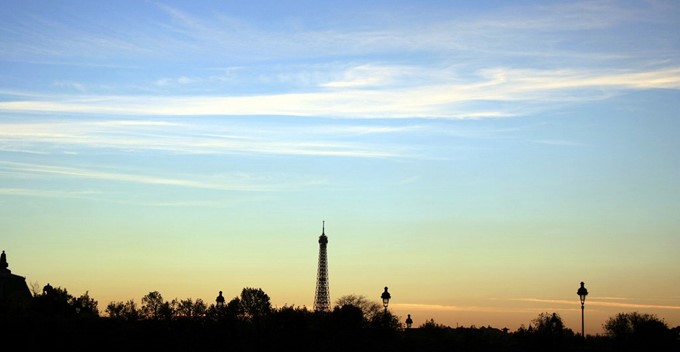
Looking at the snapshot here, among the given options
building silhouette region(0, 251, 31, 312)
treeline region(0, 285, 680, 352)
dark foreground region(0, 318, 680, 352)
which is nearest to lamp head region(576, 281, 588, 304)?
treeline region(0, 285, 680, 352)

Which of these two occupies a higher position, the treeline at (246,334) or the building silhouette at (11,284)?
the building silhouette at (11,284)

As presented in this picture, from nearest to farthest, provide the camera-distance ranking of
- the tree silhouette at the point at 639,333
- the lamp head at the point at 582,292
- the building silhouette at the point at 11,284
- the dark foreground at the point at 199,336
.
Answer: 1. the lamp head at the point at 582,292
2. the dark foreground at the point at 199,336
3. the tree silhouette at the point at 639,333
4. the building silhouette at the point at 11,284

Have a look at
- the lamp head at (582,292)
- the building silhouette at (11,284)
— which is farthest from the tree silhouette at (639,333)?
the building silhouette at (11,284)

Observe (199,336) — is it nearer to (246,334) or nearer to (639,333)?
(246,334)

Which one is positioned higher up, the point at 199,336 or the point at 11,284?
the point at 11,284

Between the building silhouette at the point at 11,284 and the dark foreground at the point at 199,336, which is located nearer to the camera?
the dark foreground at the point at 199,336

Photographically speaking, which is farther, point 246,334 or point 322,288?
point 322,288

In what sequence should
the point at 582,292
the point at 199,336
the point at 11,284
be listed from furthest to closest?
1. the point at 11,284
2. the point at 199,336
3. the point at 582,292

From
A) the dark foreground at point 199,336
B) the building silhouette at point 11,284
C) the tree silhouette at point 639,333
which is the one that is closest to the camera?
the dark foreground at point 199,336

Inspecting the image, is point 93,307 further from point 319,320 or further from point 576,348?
point 576,348

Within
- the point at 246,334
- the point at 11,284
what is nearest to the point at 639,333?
the point at 246,334

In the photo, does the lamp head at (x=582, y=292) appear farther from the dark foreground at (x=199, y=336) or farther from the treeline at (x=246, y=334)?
the dark foreground at (x=199, y=336)

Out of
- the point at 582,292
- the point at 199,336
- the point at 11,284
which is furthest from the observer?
the point at 11,284

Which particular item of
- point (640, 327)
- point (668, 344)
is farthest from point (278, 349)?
point (640, 327)
